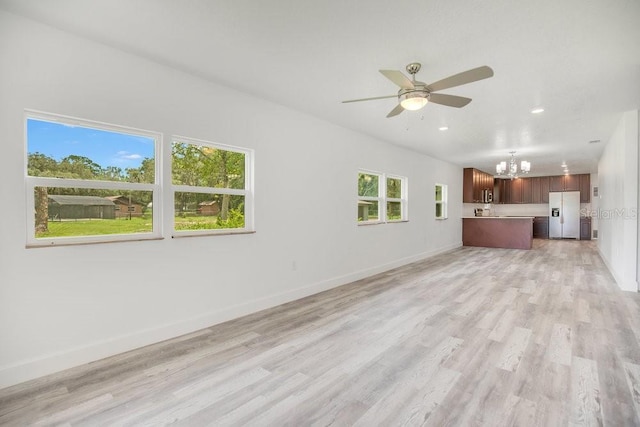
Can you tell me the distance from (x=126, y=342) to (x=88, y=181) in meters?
1.41

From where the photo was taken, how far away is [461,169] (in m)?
9.97

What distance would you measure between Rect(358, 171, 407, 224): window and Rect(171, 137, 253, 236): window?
96.7 inches

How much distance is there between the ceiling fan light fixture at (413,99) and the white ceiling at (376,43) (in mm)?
355

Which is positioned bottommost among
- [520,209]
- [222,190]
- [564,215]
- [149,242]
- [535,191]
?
[149,242]

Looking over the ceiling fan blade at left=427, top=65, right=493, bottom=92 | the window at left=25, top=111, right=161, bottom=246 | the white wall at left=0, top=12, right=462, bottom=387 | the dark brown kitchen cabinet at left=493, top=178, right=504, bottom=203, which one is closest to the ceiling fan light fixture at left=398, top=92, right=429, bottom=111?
the ceiling fan blade at left=427, top=65, right=493, bottom=92

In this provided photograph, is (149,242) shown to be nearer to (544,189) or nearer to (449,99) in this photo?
(449,99)

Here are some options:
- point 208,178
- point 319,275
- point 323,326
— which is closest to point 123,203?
point 208,178

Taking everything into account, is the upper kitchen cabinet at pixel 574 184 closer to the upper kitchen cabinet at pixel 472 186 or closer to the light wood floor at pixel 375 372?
the upper kitchen cabinet at pixel 472 186

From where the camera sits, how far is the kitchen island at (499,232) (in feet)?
29.8

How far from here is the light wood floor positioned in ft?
6.27

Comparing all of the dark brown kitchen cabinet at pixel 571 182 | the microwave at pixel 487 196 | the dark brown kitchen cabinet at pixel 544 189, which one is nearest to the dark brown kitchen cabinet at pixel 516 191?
the dark brown kitchen cabinet at pixel 544 189

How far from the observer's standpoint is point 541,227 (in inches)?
475

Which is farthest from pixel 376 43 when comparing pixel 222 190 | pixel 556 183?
pixel 556 183

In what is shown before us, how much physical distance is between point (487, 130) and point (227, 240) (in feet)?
15.1
